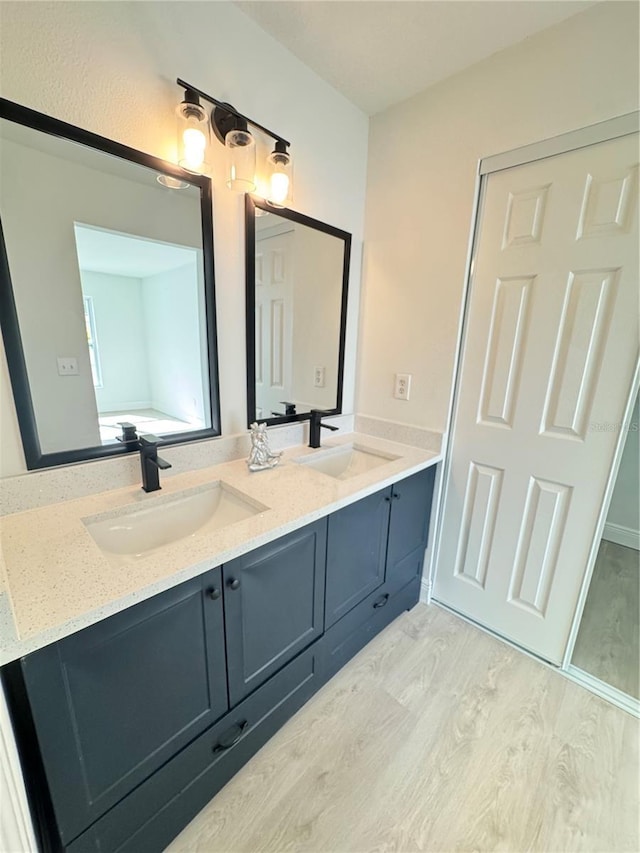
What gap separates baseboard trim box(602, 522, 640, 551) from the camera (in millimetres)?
2437

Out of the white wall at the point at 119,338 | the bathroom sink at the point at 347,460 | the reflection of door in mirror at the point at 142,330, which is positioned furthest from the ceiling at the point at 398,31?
the bathroom sink at the point at 347,460

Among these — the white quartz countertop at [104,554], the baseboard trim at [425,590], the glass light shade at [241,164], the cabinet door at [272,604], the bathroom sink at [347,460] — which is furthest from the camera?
the baseboard trim at [425,590]

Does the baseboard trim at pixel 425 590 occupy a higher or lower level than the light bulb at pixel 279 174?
lower

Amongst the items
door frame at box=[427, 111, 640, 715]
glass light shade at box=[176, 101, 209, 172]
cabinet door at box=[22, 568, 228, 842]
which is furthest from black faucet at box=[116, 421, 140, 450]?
door frame at box=[427, 111, 640, 715]

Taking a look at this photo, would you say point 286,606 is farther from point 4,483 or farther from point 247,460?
point 4,483

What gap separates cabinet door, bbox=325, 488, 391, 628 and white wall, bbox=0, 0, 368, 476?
0.63m

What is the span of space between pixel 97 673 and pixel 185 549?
297 millimetres

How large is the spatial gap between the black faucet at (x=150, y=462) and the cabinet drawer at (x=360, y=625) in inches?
34.3

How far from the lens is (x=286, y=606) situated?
3.81 feet

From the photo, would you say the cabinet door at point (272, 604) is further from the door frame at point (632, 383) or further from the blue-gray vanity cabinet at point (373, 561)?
the door frame at point (632, 383)

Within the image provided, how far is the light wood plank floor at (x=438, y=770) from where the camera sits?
1049mm

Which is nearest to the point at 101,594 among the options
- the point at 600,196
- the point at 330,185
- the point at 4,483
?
the point at 4,483

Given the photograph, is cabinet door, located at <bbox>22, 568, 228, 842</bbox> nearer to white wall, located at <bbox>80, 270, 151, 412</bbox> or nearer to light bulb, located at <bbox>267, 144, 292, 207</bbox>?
white wall, located at <bbox>80, 270, 151, 412</bbox>

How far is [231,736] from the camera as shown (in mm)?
1088
